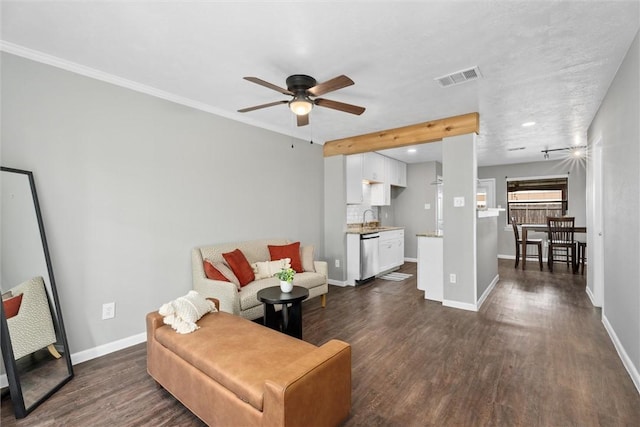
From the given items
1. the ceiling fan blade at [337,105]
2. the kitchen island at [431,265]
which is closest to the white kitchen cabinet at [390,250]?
the kitchen island at [431,265]

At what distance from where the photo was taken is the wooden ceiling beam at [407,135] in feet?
12.5

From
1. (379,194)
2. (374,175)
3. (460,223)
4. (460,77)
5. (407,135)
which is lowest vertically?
(460,223)

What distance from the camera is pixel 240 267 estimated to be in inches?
133

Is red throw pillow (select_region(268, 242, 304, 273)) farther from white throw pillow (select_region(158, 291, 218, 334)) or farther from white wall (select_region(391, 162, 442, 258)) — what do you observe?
white wall (select_region(391, 162, 442, 258))

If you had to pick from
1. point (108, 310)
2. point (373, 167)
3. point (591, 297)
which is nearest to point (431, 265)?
point (591, 297)

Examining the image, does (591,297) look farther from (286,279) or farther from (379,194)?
(286,279)

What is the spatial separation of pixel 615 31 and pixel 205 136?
370cm

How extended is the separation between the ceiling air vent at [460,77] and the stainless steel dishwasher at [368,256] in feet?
9.19

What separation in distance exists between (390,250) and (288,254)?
9.20 ft

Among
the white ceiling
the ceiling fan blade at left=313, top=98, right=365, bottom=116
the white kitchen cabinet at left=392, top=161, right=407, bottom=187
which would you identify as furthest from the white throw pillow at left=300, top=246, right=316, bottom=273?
the white kitchen cabinet at left=392, top=161, right=407, bottom=187

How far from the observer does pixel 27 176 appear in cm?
229

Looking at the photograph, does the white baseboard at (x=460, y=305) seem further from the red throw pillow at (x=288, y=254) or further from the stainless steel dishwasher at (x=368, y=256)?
the red throw pillow at (x=288, y=254)

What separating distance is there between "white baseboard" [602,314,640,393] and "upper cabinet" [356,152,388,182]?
3.92 metres

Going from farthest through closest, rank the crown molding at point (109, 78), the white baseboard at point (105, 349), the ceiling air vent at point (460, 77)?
the ceiling air vent at point (460, 77), the white baseboard at point (105, 349), the crown molding at point (109, 78)
